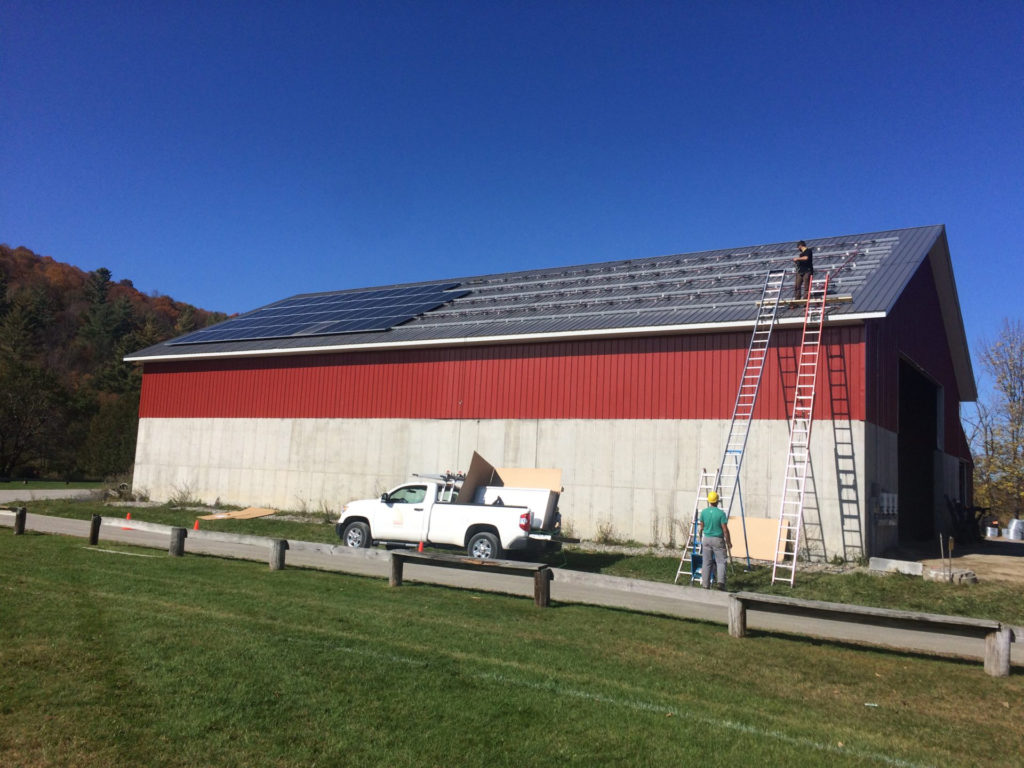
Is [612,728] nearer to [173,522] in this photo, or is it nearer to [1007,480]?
[173,522]

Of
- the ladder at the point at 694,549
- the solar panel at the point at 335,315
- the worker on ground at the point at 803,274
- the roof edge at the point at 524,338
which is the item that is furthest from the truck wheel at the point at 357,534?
the worker on ground at the point at 803,274

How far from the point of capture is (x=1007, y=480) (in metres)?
46.3

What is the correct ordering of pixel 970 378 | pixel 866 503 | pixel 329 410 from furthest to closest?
1. pixel 970 378
2. pixel 329 410
3. pixel 866 503

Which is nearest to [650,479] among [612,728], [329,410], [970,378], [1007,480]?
[329,410]

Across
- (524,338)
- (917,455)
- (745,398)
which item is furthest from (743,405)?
(917,455)

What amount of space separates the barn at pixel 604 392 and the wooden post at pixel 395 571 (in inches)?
358

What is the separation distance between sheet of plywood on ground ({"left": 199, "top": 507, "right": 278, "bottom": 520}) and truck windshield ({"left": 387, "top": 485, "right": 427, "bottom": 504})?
862 centimetres

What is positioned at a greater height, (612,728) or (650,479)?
(650,479)

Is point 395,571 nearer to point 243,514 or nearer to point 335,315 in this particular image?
point 243,514

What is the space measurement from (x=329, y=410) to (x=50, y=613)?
1739 cm

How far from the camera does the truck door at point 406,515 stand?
1692cm

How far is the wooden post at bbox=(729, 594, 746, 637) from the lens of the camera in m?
9.31

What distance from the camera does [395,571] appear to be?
38.9 ft

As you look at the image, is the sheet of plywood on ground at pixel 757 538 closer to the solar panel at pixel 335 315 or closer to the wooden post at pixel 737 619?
the wooden post at pixel 737 619
